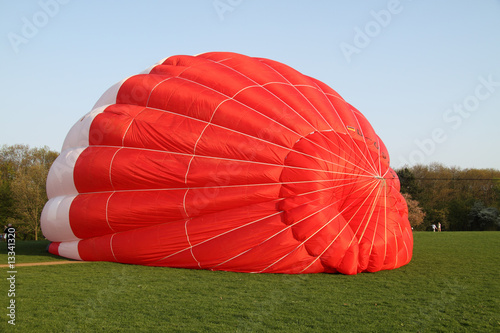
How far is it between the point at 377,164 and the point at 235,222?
294 cm

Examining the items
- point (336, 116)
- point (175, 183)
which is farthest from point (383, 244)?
point (175, 183)

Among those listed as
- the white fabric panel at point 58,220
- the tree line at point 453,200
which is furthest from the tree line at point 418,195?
the white fabric panel at point 58,220

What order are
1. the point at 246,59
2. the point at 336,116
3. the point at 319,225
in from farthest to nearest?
1. the point at 246,59
2. the point at 336,116
3. the point at 319,225

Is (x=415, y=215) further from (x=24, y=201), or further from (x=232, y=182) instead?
(x=232, y=182)

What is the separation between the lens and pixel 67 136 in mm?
9695

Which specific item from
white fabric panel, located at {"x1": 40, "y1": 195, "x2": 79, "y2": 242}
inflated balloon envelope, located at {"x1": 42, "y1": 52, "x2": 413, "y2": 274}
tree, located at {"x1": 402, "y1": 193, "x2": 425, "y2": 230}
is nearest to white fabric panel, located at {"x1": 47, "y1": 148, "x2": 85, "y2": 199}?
inflated balloon envelope, located at {"x1": 42, "y1": 52, "x2": 413, "y2": 274}

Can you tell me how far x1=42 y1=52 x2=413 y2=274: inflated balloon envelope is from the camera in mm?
7547

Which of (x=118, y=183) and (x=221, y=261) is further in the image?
(x=118, y=183)

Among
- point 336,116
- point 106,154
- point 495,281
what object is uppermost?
point 336,116

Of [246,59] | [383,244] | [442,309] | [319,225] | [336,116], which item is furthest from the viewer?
[246,59]

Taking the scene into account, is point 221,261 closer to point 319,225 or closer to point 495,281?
point 319,225

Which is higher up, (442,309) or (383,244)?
(383,244)

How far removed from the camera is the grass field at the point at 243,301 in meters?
4.75

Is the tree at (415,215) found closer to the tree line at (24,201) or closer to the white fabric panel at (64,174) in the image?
the tree line at (24,201)
